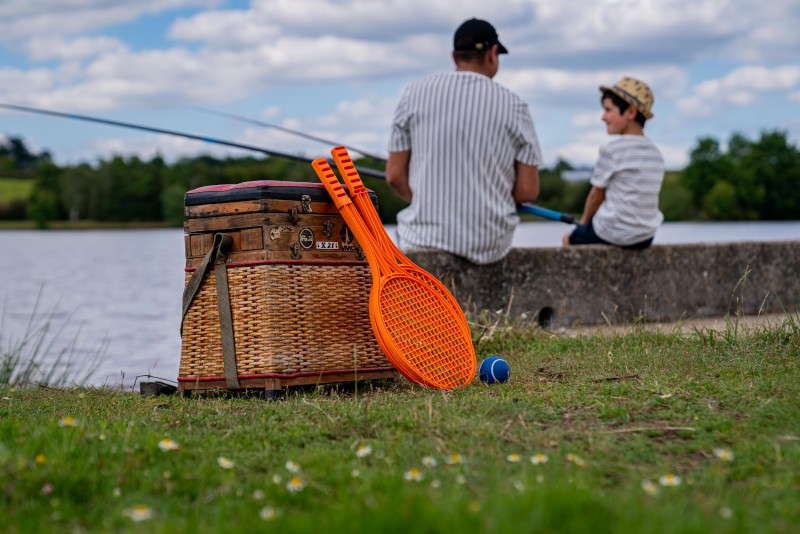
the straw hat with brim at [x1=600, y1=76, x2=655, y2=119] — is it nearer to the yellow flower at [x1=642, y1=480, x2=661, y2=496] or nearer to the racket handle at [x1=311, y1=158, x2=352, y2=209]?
the racket handle at [x1=311, y1=158, x2=352, y2=209]

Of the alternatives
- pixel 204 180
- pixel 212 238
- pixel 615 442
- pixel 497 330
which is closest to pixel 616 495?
pixel 615 442

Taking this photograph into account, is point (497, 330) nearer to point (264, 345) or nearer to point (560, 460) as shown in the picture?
point (264, 345)

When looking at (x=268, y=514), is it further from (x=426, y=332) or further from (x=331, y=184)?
(x=331, y=184)

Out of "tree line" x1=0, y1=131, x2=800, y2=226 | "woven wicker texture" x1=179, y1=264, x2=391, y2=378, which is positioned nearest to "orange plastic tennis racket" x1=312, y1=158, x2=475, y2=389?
"woven wicker texture" x1=179, y1=264, x2=391, y2=378

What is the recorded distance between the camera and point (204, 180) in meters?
43.6

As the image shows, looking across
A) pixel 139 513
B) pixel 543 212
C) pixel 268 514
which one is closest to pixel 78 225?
pixel 543 212

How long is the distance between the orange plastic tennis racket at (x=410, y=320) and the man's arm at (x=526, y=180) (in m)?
2.09

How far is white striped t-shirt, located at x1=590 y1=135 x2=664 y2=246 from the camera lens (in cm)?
745

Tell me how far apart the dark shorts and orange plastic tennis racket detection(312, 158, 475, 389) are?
11.0ft

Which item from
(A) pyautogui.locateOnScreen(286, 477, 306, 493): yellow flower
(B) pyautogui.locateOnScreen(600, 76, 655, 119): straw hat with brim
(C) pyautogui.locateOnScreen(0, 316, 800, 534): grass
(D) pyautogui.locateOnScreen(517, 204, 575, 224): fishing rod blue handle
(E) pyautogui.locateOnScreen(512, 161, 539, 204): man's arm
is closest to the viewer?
(C) pyautogui.locateOnScreen(0, 316, 800, 534): grass

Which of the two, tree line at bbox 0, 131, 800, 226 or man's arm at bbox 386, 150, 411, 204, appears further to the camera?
tree line at bbox 0, 131, 800, 226

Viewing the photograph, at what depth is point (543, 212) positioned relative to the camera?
7.95 m

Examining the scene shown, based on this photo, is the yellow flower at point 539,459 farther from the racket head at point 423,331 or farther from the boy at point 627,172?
the boy at point 627,172

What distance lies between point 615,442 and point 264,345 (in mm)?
1881
